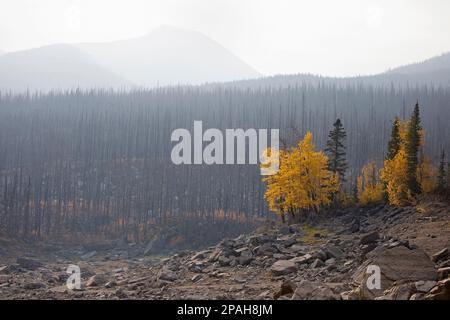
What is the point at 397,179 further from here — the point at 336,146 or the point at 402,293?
the point at 402,293

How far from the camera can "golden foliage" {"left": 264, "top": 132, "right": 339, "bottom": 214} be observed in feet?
141

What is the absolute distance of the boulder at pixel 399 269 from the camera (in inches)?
620

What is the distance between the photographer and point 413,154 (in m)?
40.3

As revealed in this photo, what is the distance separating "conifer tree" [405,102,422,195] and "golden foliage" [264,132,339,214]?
688cm

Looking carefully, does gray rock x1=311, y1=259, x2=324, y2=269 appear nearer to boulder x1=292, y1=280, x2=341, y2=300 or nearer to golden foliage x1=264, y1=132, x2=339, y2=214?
boulder x1=292, y1=280, x2=341, y2=300

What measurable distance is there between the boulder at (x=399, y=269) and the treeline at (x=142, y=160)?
45.3m

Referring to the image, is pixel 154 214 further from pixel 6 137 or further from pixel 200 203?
pixel 6 137

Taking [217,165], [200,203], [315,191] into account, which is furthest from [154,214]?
[315,191]

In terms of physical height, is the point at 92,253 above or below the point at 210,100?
below

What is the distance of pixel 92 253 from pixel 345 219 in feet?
125

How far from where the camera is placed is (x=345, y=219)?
38.2 metres

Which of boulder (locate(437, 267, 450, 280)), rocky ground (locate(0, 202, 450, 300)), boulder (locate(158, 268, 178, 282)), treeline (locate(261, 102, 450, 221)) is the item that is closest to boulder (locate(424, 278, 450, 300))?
rocky ground (locate(0, 202, 450, 300))

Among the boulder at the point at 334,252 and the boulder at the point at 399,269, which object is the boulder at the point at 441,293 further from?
the boulder at the point at 334,252
